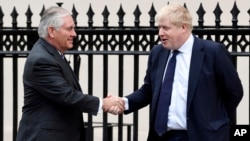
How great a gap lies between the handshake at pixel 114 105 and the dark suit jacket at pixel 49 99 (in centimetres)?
23

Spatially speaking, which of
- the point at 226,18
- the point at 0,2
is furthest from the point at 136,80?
the point at 0,2

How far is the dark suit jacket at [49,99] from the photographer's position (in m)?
6.05

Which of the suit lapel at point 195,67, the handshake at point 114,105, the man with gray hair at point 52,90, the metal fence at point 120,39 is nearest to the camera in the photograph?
the suit lapel at point 195,67

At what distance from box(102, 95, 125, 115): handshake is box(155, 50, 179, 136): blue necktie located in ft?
1.49

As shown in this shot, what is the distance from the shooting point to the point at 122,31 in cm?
784

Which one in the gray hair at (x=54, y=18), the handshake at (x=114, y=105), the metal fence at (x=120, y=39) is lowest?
the handshake at (x=114, y=105)

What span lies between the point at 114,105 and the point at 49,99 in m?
0.56

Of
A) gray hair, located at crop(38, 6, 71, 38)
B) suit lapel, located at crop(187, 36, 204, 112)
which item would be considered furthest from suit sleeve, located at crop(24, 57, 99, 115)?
suit lapel, located at crop(187, 36, 204, 112)

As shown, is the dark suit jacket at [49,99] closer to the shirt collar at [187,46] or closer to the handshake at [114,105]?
the handshake at [114,105]

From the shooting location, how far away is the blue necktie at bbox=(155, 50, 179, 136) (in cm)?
601

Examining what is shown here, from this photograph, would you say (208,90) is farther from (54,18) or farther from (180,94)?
(54,18)

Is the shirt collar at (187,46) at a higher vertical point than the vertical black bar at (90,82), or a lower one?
higher

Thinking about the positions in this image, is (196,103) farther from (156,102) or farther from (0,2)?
(0,2)

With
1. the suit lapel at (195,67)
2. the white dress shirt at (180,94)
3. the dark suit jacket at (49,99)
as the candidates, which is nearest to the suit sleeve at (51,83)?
the dark suit jacket at (49,99)
